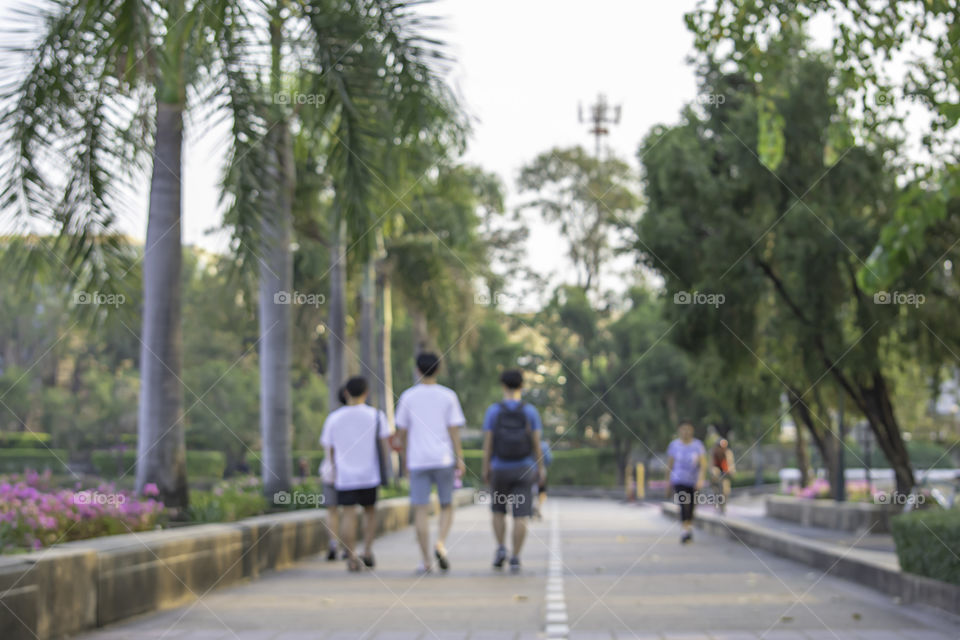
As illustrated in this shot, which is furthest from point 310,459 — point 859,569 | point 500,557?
point 859,569

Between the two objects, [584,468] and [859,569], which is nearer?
[859,569]

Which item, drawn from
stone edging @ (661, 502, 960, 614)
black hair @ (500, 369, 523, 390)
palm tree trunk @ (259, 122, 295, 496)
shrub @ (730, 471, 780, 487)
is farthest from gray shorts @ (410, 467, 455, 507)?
shrub @ (730, 471, 780, 487)

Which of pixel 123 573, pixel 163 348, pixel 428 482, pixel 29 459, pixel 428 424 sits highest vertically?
pixel 163 348

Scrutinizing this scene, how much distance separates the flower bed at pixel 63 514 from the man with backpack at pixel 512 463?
3.19m

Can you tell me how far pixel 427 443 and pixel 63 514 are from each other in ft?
12.4

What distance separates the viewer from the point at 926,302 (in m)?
19.1

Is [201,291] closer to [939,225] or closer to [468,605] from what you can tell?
[939,225]

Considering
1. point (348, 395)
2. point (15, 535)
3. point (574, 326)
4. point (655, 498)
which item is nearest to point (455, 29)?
point (348, 395)

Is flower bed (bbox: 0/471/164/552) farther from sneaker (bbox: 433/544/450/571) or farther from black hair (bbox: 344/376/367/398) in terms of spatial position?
sneaker (bbox: 433/544/450/571)

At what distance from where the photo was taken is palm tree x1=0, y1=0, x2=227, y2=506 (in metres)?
14.0

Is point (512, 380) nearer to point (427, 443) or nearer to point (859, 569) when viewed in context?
point (427, 443)

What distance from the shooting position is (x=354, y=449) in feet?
43.8

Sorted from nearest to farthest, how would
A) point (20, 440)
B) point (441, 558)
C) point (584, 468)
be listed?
1. point (441, 558)
2. point (584, 468)
3. point (20, 440)

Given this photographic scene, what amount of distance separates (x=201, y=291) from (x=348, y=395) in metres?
48.2
